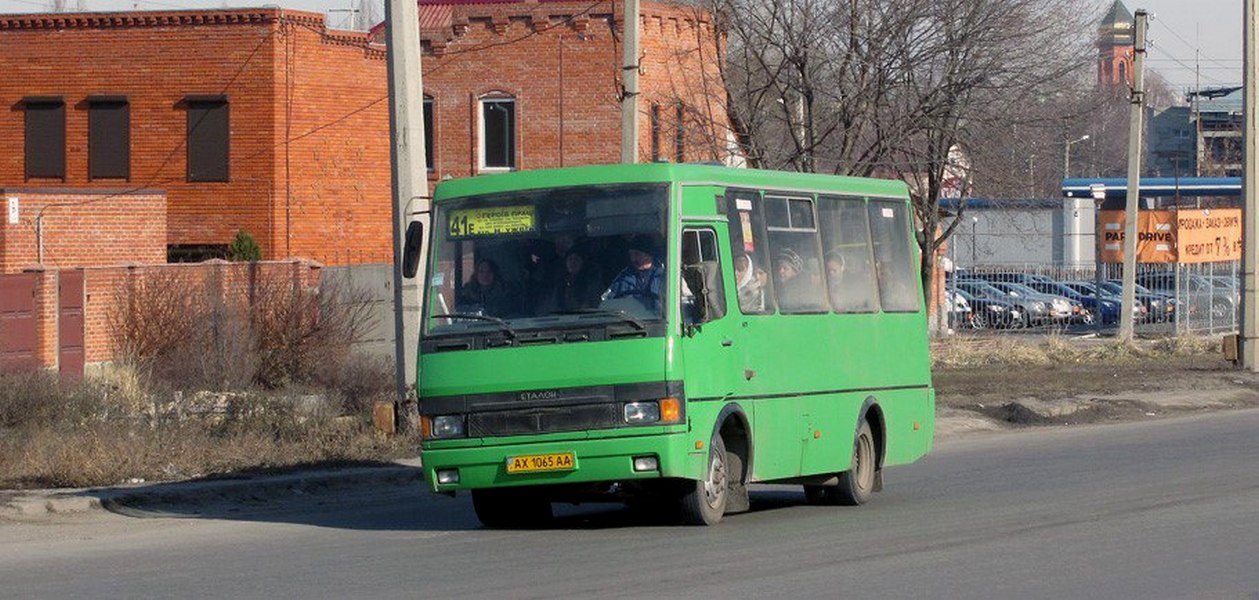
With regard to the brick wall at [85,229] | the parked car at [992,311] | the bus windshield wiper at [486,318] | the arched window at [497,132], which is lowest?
the parked car at [992,311]

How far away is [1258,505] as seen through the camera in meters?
14.3

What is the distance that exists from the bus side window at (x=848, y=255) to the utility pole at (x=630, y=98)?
8.64 m

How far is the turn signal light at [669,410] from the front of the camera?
41.2ft

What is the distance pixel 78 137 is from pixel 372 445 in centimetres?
2428

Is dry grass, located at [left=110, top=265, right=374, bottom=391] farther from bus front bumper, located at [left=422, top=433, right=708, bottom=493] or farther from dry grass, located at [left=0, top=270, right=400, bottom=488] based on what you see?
bus front bumper, located at [left=422, top=433, right=708, bottom=493]

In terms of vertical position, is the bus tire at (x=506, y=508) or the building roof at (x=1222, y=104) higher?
the building roof at (x=1222, y=104)

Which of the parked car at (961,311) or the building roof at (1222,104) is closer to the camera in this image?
the parked car at (961,311)

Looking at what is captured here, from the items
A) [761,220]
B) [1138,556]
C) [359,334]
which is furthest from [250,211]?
[1138,556]

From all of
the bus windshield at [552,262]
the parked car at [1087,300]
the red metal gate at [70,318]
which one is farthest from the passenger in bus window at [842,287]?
the parked car at [1087,300]

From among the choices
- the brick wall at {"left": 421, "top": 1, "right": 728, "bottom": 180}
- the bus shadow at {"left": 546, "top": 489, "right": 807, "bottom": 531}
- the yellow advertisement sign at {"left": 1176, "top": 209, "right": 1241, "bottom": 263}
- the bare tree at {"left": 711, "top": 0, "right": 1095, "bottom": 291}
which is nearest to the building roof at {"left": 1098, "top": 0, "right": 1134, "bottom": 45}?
the bare tree at {"left": 711, "top": 0, "right": 1095, "bottom": 291}

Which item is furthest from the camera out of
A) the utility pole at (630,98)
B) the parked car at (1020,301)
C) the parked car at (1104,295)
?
the parked car at (1104,295)

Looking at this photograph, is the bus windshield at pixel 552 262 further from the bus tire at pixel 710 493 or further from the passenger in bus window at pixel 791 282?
the passenger in bus window at pixel 791 282

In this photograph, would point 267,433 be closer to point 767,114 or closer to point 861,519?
point 861,519

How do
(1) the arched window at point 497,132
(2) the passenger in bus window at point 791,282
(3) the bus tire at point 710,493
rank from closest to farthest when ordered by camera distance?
(3) the bus tire at point 710,493, (2) the passenger in bus window at point 791,282, (1) the arched window at point 497,132
